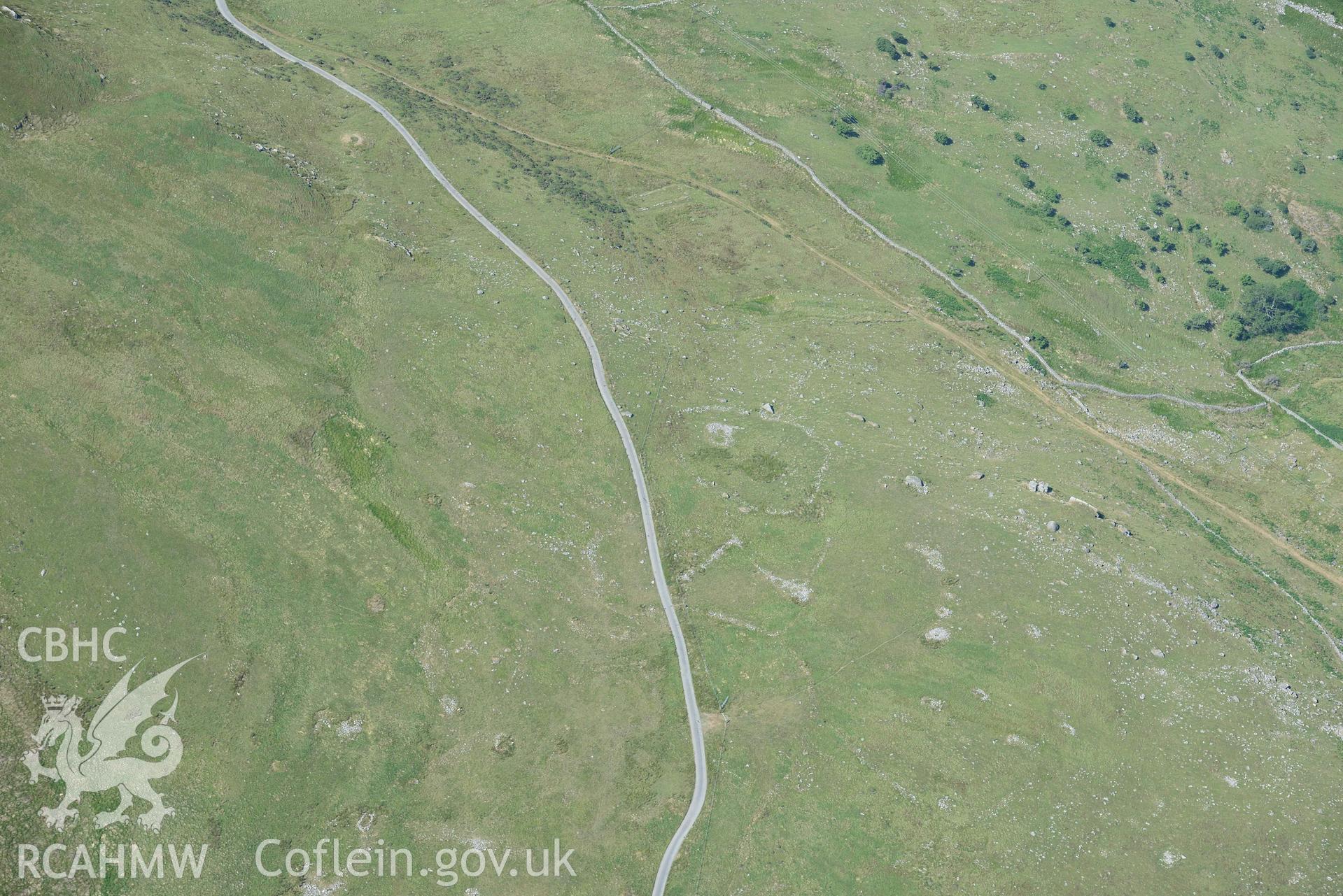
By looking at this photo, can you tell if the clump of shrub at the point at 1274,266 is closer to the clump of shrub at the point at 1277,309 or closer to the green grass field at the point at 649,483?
the clump of shrub at the point at 1277,309

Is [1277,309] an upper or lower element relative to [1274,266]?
lower

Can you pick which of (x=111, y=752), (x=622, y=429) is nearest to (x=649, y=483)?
(x=622, y=429)

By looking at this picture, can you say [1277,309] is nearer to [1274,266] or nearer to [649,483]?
[1274,266]

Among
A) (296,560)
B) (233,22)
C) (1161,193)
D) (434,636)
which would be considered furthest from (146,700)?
(1161,193)

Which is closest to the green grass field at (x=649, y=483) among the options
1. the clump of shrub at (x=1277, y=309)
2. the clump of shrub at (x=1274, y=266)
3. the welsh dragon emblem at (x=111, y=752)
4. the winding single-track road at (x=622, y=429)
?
the welsh dragon emblem at (x=111, y=752)

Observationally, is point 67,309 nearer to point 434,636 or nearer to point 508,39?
point 434,636

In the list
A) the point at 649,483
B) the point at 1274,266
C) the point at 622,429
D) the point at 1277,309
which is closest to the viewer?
the point at 649,483
